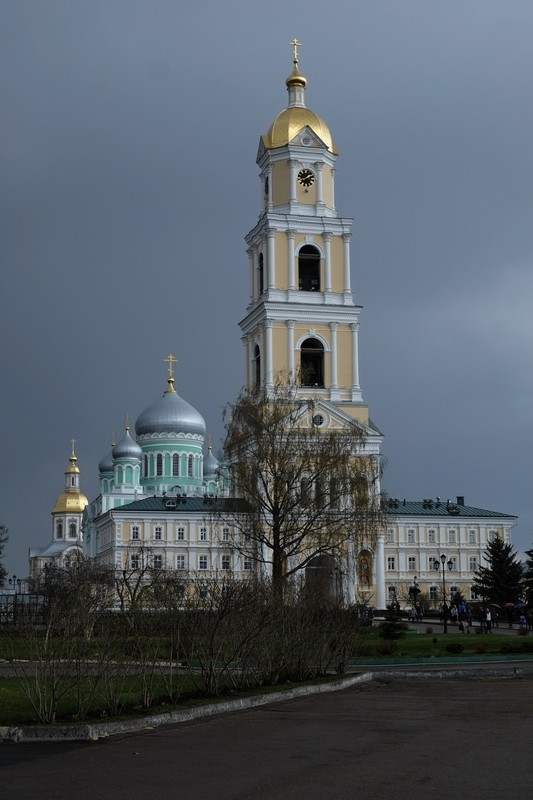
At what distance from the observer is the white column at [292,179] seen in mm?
69562

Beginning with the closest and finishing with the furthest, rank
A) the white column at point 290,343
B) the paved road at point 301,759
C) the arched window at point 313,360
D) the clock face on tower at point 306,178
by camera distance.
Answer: the paved road at point 301,759, the white column at point 290,343, the arched window at point 313,360, the clock face on tower at point 306,178

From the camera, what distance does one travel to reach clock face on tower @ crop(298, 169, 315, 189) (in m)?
70.1

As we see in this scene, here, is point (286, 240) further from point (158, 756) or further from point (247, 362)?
point (158, 756)

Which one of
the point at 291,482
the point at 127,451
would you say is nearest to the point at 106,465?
the point at 127,451

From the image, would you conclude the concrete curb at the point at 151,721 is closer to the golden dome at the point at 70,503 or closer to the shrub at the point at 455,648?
the shrub at the point at 455,648

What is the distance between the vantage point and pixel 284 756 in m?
12.6

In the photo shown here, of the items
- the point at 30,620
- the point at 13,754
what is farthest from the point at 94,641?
the point at 13,754

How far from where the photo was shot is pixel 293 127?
70.3 metres

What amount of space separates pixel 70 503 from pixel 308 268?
8270 centimetres

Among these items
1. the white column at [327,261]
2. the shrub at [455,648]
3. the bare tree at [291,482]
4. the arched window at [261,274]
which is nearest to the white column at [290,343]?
the white column at [327,261]

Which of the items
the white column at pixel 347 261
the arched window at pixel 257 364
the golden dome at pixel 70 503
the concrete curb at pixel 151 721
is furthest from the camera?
the golden dome at pixel 70 503

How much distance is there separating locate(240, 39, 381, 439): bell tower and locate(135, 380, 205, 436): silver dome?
34.8 meters

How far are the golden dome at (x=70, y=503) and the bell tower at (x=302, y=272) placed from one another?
260 ft

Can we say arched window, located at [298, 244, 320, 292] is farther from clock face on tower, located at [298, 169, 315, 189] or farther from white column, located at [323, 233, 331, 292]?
clock face on tower, located at [298, 169, 315, 189]
